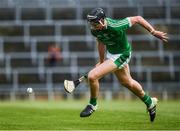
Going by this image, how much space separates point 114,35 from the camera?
12.0 m

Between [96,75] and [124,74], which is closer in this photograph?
[96,75]

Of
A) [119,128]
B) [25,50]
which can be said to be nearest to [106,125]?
[119,128]

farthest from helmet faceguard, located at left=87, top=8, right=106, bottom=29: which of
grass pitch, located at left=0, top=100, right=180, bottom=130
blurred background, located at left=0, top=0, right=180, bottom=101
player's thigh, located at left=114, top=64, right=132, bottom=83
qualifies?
blurred background, located at left=0, top=0, right=180, bottom=101

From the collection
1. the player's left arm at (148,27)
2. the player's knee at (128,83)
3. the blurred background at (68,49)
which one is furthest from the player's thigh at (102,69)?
the blurred background at (68,49)

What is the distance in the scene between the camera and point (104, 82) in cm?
3086

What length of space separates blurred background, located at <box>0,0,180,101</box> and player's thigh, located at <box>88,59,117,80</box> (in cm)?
1754

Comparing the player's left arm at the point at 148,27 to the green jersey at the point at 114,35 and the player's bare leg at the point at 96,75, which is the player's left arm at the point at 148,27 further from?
the player's bare leg at the point at 96,75

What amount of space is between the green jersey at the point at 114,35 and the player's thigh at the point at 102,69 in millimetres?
277

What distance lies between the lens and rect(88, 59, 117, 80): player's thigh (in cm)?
1179

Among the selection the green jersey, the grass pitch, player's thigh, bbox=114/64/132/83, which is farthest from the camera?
player's thigh, bbox=114/64/132/83

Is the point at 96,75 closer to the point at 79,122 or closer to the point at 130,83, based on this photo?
the point at 130,83

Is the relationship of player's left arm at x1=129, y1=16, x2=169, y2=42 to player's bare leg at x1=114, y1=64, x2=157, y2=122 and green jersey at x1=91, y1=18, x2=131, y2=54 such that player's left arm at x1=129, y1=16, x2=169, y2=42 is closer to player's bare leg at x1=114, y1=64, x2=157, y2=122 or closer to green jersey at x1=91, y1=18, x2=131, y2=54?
green jersey at x1=91, y1=18, x2=131, y2=54

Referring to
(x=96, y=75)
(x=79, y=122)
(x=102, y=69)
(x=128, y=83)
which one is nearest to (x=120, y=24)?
(x=102, y=69)

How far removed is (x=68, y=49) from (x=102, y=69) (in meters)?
20.7
